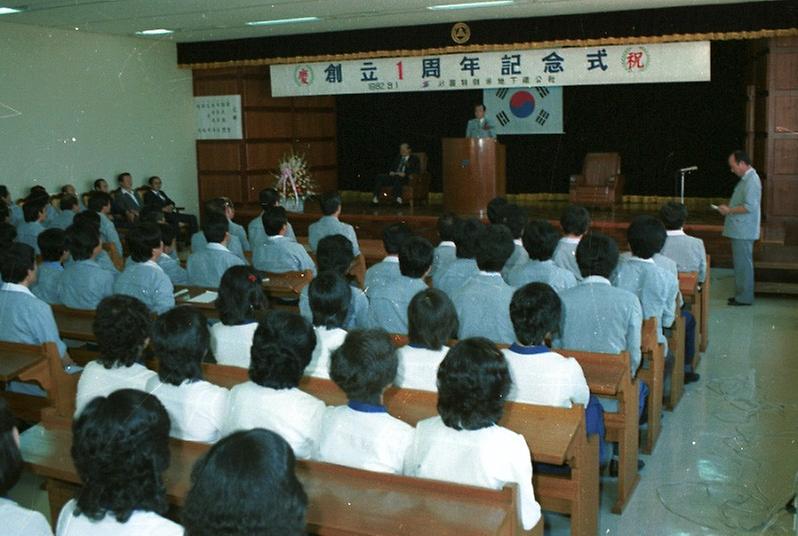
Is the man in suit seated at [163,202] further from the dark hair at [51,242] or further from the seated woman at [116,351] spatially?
the seated woman at [116,351]

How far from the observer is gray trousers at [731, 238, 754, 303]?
7.31 meters

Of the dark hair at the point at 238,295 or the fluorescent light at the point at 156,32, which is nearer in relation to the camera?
the dark hair at the point at 238,295

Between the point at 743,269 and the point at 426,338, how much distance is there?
487 cm

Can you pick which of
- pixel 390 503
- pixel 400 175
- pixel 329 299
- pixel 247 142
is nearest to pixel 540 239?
pixel 329 299

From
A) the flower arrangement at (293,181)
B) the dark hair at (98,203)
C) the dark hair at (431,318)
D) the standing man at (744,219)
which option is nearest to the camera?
the dark hair at (431,318)

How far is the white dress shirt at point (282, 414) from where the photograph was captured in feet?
9.29

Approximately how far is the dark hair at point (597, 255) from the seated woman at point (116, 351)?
1.99 metres

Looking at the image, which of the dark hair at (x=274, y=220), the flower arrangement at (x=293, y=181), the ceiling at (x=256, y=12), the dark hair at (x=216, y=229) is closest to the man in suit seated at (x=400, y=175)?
the flower arrangement at (x=293, y=181)

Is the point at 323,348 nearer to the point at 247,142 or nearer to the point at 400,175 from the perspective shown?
the point at 400,175

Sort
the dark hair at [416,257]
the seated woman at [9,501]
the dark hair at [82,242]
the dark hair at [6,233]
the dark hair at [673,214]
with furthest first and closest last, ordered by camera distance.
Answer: the dark hair at [6,233]
the dark hair at [673,214]
the dark hair at [82,242]
the dark hair at [416,257]
the seated woman at [9,501]

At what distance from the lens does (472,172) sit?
33.9ft

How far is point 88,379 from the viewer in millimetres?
3240

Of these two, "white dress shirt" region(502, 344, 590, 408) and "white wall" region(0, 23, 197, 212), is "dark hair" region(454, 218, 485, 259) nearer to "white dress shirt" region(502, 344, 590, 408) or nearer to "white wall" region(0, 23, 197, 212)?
"white dress shirt" region(502, 344, 590, 408)

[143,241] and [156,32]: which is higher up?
[156,32]
